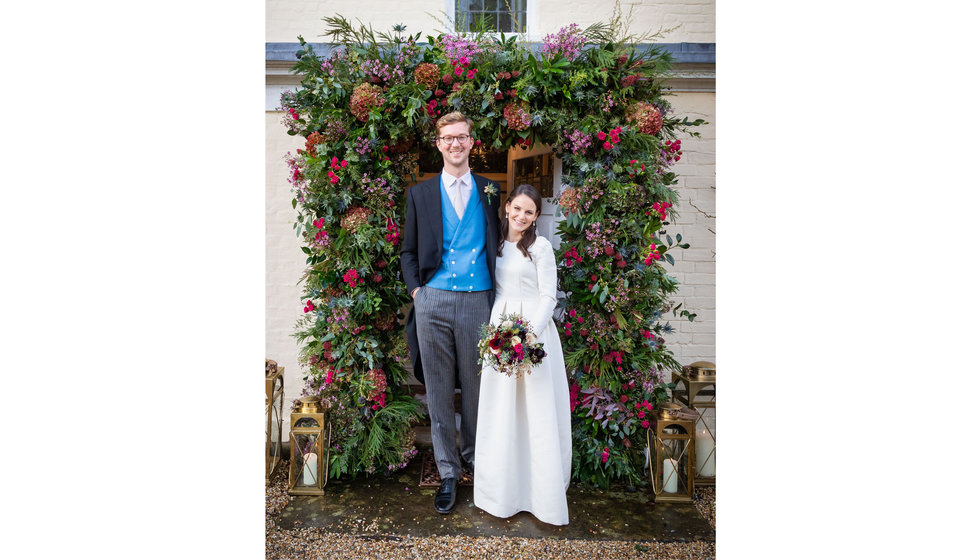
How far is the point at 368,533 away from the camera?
3.13 meters

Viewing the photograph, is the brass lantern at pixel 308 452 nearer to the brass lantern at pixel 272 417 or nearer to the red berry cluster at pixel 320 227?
the brass lantern at pixel 272 417

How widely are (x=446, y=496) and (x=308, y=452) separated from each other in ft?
3.29

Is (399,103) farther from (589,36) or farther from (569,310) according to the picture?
(569,310)

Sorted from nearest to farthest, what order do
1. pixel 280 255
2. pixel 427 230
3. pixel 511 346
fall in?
pixel 511 346, pixel 427 230, pixel 280 255

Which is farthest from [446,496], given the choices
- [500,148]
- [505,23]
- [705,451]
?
[505,23]

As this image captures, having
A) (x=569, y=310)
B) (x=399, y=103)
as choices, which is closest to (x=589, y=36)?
(x=399, y=103)

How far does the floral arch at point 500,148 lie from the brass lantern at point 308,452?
0.43 ft

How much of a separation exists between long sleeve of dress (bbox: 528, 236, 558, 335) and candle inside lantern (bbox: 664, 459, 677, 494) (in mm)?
1358

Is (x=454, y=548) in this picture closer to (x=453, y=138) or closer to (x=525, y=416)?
(x=525, y=416)

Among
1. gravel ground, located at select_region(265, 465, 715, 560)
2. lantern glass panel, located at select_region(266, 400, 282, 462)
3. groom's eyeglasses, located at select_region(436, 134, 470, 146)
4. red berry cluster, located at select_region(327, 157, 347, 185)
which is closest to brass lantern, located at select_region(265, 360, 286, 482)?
lantern glass panel, located at select_region(266, 400, 282, 462)

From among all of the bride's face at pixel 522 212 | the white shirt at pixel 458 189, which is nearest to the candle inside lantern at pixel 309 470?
the white shirt at pixel 458 189

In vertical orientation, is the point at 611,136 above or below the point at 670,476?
above

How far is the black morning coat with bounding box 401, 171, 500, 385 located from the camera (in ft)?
10.8

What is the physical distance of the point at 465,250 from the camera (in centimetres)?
331
